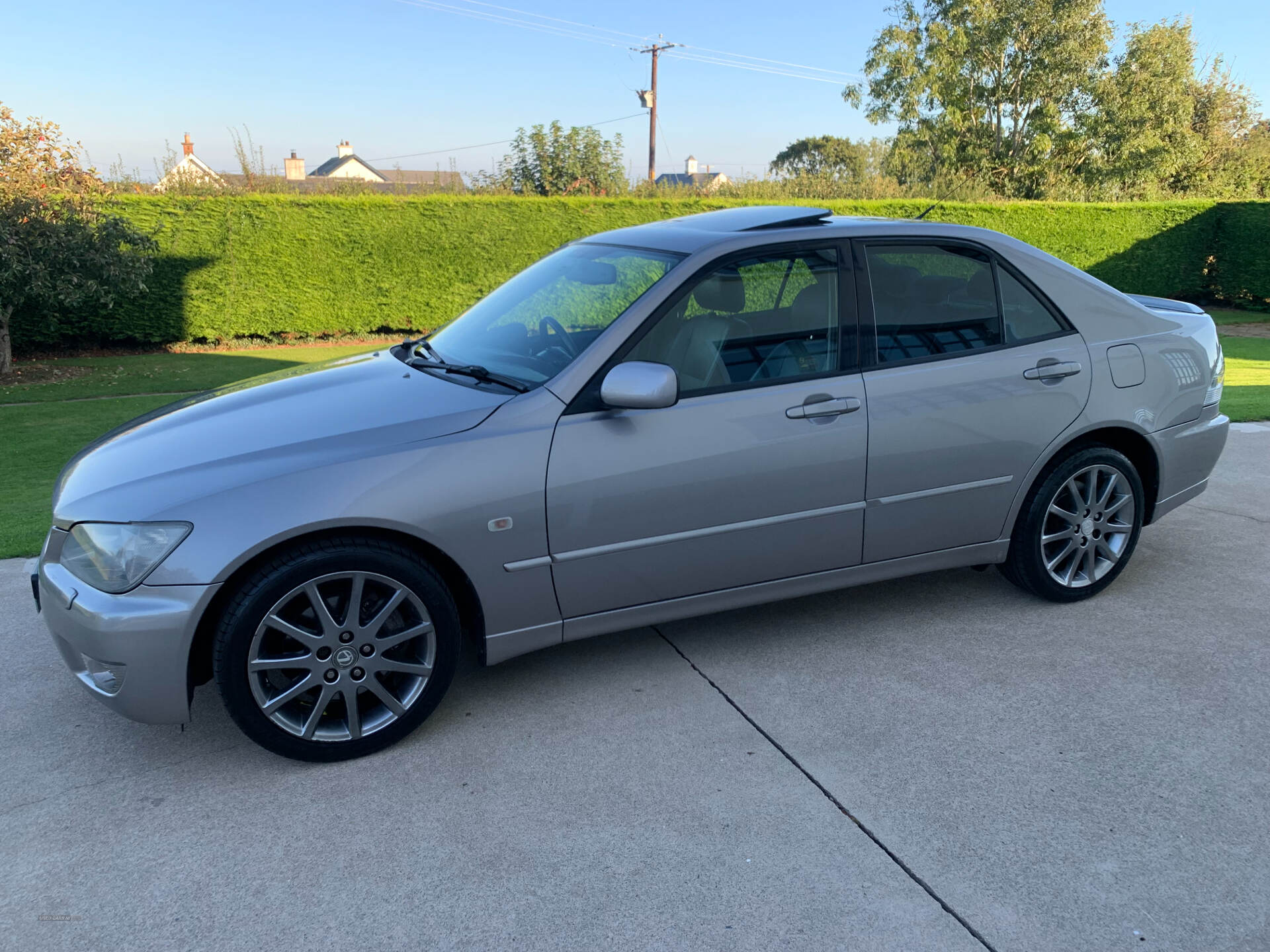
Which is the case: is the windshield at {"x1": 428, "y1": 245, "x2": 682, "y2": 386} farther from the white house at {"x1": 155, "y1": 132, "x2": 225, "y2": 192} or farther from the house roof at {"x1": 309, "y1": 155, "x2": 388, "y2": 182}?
the house roof at {"x1": 309, "y1": 155, "x2": 388, "y2": 182}

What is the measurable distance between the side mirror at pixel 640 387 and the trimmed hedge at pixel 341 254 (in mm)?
13490

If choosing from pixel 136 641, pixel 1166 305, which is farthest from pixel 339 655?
pixel 1166 305

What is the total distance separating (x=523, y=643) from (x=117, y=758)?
4.52ft

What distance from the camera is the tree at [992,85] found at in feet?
89.8

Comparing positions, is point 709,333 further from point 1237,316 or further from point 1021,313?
point 1237,316

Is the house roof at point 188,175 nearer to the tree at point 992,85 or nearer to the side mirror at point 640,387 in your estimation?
the side mirror at point 640,387

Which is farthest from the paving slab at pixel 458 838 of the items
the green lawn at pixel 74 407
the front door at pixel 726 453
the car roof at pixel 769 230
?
the green lawn at pixel 74 407

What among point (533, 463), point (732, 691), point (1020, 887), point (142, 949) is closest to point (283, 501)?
point (533, 463)

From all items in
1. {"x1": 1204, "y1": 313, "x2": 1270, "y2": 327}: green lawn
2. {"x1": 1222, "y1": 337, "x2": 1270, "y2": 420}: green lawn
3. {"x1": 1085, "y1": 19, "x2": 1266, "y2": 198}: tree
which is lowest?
{"x1": 1222, "y1": 337, "x2": 1270, "y2": 420}: green lawn

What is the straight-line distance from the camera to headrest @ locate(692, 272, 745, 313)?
3.49 meters

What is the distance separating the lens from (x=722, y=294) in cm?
354

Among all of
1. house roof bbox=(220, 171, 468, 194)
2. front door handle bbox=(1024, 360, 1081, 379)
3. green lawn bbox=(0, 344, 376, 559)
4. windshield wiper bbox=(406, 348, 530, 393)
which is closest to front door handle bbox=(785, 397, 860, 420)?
front door handle bbox=(1024, 360, 1081, 379)

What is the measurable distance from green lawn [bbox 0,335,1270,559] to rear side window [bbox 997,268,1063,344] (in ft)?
9.66

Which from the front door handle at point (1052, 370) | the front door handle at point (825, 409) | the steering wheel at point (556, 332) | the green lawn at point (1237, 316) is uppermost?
the steering wheel at point (556, 332)
